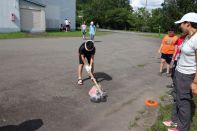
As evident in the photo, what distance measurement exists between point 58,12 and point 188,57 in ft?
99.0

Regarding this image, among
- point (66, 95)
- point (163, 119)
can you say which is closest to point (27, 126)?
point (66, 95)

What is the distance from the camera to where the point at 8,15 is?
931 inches

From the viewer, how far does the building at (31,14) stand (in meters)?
23.5

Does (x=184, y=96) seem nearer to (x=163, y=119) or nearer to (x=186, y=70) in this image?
(x=186, y=70)

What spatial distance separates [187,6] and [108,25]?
22604mm

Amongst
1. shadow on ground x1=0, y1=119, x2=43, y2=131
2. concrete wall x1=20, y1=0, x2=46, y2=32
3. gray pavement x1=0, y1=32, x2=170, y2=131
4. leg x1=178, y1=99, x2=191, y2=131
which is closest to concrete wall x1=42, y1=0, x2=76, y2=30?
concrete wall x1=20, y1=0, x2=46, y2=32

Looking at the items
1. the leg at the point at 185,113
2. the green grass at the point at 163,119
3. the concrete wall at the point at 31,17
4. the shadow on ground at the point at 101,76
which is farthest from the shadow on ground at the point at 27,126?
the concrete wall at the point at 31,17

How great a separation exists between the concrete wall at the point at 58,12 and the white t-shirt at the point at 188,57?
28.7m

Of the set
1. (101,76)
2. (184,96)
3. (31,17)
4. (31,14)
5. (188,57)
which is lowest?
(101,76)

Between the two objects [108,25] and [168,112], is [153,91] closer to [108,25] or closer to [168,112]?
[168,112]

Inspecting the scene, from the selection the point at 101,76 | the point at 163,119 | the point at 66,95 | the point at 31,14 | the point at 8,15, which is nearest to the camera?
the point at 163,119

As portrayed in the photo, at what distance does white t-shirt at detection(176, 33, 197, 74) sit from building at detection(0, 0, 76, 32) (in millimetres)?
22324

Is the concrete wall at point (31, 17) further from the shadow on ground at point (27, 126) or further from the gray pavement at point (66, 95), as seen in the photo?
the shadow on ground at point (27, 126)

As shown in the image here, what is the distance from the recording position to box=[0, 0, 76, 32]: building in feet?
77.2
